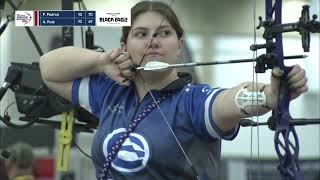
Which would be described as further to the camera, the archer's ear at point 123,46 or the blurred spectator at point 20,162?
the blurred spectator at point 20,162

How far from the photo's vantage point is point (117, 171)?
3.91ft

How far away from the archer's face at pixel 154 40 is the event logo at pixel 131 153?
14 cm

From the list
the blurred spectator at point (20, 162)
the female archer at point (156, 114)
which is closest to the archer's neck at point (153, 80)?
the female archer at point (156, 114)

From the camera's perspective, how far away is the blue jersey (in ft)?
3.76

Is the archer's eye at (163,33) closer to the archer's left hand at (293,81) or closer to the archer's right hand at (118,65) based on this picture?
the archer's right hand at (118,65)

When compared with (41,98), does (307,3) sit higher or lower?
higher

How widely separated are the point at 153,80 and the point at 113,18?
0.15 m

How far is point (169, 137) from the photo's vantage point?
116cm

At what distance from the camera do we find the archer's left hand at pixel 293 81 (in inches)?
36.5

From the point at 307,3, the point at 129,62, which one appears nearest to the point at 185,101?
the point at 129,62

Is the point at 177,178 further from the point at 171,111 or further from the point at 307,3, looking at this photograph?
the point at 307,3

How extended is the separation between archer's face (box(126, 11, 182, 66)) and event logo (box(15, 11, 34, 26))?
23 centimetres

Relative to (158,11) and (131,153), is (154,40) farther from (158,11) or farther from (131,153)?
(131,153)

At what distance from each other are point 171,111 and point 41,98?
0.46m
